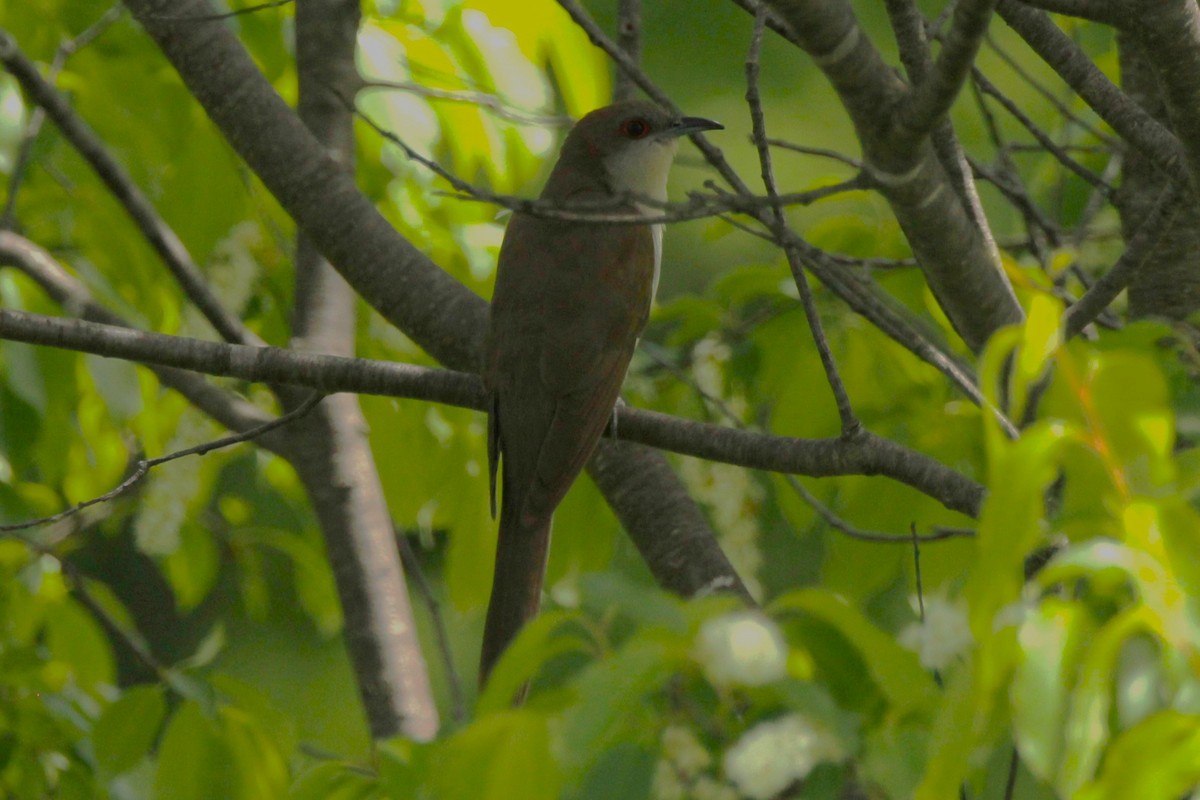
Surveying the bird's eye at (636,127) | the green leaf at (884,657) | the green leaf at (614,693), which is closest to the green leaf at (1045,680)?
the green leaf at (884,657)

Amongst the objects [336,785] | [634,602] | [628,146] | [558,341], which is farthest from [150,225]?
[634,602]

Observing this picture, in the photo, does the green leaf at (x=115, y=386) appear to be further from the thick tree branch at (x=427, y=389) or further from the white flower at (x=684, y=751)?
the white flower at (x=684, y=751)

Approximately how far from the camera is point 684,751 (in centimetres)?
146

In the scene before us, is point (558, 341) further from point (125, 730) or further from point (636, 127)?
point (125, 730)

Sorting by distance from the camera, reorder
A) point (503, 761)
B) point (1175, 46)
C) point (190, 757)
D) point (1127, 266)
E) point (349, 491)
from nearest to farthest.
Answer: point (503, 761) → point (1175, 46) → point (1127, 266) → point (190, 757) → point (349, 491)

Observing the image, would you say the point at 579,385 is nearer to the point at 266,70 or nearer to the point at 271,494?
the point at 266,70

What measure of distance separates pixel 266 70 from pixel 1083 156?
2.64 meters

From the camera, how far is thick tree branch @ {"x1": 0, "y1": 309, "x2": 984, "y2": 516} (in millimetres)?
2355

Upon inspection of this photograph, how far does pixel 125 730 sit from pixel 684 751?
5.36ft

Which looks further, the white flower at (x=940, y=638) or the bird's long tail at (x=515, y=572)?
the bird's long tail at (x=515, y=572)

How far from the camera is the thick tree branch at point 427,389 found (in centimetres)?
236

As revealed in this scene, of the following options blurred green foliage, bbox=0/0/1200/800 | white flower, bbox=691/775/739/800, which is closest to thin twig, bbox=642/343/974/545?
blurred green foliage, bbox=0/0/1200/800

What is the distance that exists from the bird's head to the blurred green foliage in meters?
0.51

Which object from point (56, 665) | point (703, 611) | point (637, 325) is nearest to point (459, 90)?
point (637, 325)
